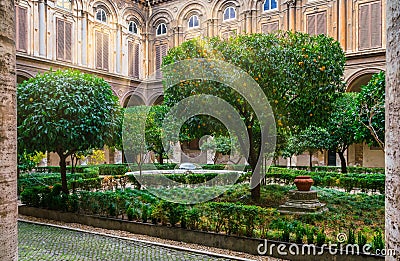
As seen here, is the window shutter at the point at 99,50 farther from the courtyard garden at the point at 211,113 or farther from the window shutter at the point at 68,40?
the courtyard garden at the point at 211,113

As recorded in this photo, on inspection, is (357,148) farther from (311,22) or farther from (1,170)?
(1,170)

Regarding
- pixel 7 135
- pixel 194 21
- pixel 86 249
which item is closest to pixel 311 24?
pixel 194 21

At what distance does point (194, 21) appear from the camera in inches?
1190

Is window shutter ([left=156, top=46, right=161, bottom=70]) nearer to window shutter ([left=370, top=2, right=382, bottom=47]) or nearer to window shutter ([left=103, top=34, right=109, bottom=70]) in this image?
window shutter ([left=103, top=34, right=109, bottom=70])

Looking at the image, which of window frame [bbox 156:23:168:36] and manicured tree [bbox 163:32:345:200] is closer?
manicured tree [bbox 163:32:345:200]

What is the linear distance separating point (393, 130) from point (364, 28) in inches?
948

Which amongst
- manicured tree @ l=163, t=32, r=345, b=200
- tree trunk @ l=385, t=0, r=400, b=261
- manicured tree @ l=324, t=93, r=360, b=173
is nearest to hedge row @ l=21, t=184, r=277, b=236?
manicured tree @ l=163, t=32, r=345, b=200

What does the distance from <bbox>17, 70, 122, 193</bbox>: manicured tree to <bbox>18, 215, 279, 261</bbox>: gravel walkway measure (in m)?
2.18

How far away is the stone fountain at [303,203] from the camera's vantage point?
8.88m

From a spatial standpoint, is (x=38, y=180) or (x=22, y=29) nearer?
(x=38, y=180)

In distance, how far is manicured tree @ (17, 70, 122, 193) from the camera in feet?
28.9

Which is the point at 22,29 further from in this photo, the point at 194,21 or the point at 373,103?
the point at 373,103

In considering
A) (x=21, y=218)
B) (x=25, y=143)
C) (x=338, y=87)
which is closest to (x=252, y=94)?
(x=338, y=87)

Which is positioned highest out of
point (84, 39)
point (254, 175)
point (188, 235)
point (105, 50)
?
point (84, 39)
